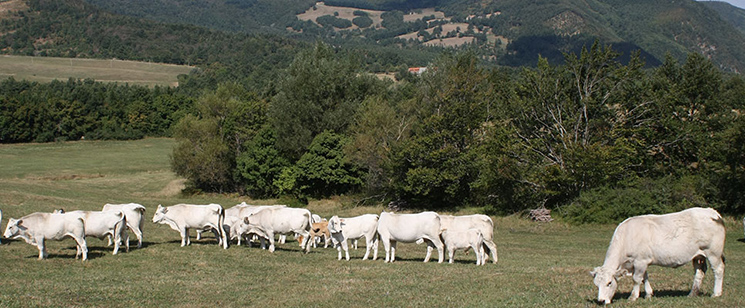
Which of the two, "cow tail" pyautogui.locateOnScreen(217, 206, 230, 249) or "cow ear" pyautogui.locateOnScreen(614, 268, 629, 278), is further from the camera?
"cow tail" pyautogui.locateOnScreen(217, 206, 230, 249)

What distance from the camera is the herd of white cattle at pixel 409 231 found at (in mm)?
13711

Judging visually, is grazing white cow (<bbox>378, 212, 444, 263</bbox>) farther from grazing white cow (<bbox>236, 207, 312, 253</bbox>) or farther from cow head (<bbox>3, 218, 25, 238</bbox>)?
cow head (<bbox>3, 218, 25, 238</bbox>)

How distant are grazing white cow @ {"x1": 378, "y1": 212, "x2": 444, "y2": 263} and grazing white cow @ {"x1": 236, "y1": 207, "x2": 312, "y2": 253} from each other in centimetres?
385

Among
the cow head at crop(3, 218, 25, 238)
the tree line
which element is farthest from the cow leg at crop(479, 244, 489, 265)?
the tree line

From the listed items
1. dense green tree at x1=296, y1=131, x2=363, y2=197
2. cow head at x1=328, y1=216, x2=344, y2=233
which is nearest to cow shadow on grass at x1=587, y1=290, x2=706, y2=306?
cow head at x1=328, y1=216, x2=344, y2=233

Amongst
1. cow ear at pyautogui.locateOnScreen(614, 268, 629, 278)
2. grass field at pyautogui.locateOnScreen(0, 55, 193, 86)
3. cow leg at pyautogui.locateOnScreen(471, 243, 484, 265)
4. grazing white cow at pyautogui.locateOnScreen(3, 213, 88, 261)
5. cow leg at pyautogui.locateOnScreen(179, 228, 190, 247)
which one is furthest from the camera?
grass field at pyautogui.locateOnScreen(0, 55, 193, 86)

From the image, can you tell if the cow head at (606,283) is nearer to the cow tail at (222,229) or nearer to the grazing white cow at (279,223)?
the grazing white cow at (279,223)

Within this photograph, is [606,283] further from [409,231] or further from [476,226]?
[409,231]

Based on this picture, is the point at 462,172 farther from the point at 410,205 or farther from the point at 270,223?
the point at 270,223

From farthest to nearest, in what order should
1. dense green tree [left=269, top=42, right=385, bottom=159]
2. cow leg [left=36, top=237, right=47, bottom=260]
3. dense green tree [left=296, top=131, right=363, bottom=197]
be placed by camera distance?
dense green tree [left=269, top=42, right=385, bottom=159], dense green tree [left=296, top=131, right=363, bottom=197], cow leg [left=36, top=237, right=47, bottom=260]

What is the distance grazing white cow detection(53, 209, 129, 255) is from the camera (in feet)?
68.9

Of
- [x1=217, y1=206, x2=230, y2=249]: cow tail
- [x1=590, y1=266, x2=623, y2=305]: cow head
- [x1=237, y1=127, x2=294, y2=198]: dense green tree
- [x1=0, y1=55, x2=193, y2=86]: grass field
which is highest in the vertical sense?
[x1=590, y1=266, x2=623, y2=305]: cow head

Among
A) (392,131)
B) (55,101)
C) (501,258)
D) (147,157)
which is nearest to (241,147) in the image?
(392,131)

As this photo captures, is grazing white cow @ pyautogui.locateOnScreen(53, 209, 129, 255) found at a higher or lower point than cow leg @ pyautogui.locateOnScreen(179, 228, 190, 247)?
higher
